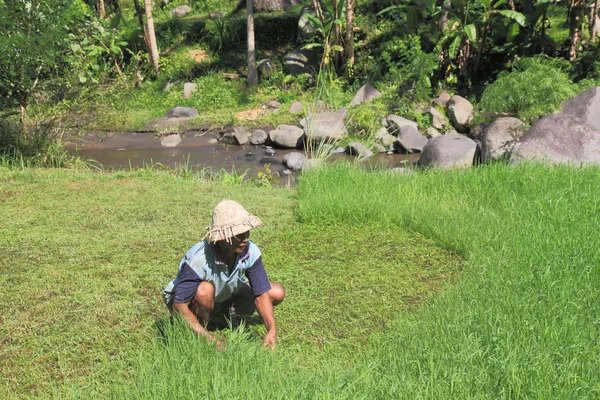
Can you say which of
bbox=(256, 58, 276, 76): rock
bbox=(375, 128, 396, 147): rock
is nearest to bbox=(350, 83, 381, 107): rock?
bbox=(375, 128, 396, 147): rock

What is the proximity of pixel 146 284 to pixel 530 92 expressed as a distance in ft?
27.0

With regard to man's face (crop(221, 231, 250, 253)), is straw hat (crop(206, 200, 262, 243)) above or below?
above

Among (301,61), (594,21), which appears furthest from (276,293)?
(301,61)

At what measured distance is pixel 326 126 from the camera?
11.8 metres

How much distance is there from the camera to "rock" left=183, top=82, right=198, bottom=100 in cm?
1498

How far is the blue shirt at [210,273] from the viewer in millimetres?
3391

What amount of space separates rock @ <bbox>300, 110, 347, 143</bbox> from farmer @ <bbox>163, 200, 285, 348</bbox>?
25.9 ft

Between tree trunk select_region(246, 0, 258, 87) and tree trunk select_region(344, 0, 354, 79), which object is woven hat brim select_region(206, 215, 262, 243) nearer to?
tree trunk select_region(344, 0, 354, 79)

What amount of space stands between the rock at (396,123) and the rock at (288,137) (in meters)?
1.71

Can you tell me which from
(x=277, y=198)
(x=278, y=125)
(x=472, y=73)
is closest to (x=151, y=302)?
(x=277, y=198)

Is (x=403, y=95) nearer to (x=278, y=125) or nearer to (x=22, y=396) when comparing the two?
(x=278, y=125)

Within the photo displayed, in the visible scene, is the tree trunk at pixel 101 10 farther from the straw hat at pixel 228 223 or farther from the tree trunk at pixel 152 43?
the straw hat at pixel 228 223

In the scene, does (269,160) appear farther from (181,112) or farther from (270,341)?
(270,341)

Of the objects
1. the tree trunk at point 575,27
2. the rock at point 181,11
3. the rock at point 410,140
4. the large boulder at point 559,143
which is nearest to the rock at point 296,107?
the rock at point 410,140
